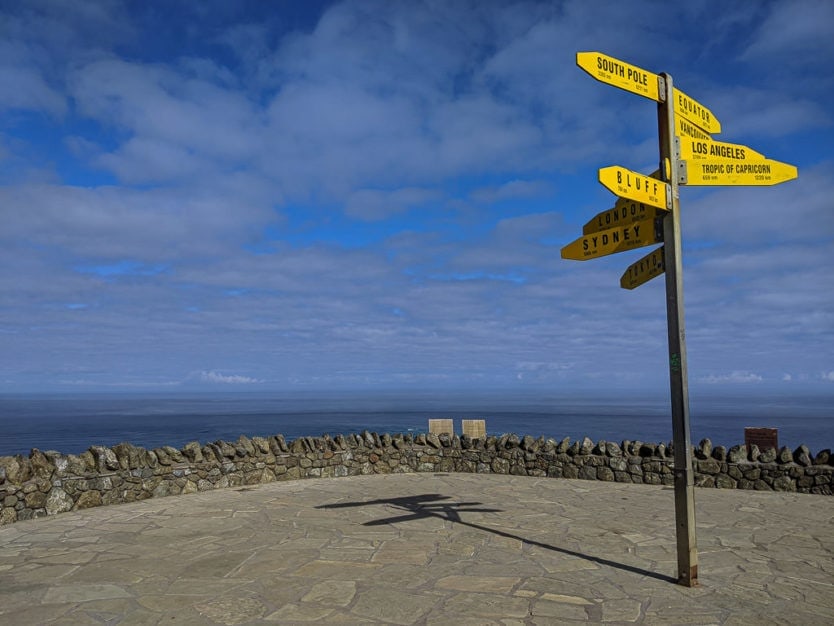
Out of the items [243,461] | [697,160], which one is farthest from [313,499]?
[697,160]

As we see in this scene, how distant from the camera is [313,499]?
35.3 feet

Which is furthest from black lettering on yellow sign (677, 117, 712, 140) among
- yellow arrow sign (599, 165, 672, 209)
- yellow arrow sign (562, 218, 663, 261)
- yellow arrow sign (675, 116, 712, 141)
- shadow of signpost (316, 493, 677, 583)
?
shadow of signpost (316, 493, 677, 583)

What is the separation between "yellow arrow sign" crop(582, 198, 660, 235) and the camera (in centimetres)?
614

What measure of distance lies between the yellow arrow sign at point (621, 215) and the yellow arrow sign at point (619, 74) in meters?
1.08

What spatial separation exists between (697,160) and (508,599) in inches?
185

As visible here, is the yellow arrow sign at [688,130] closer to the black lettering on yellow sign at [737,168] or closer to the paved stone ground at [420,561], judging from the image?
the black lettering on yellow sign at [737,168]

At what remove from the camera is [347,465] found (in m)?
13.8

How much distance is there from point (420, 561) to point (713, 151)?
550cm

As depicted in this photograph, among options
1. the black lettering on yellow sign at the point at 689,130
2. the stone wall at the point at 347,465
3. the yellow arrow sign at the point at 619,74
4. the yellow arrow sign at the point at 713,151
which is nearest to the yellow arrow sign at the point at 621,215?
the yellow arrow sign at the point at 713,151

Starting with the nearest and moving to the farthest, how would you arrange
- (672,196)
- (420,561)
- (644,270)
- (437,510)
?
(672,196), (644,270), (420,561), (437,510)

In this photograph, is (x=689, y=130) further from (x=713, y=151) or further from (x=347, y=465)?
(x=347, y=465)

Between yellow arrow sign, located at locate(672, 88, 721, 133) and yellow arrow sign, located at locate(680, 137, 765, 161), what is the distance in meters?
0.38

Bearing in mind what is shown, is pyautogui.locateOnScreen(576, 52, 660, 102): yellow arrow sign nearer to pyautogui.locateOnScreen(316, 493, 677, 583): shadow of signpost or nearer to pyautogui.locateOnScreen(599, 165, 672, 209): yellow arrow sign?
pyautogui.locateOnScreen(599, 165, 672, 209): yellow arrow sign

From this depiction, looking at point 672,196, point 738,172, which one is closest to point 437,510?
point 672,196
